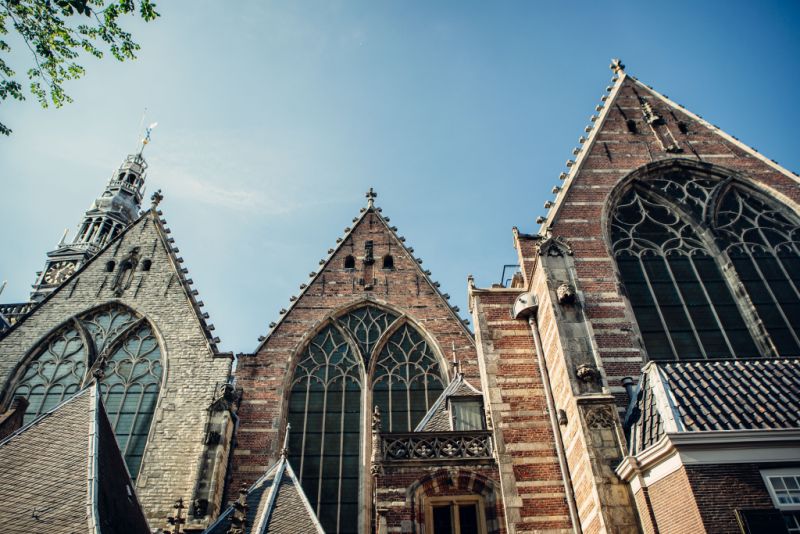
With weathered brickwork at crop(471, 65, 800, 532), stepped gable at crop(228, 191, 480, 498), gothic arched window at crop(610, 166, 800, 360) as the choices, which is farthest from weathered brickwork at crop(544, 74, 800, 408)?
stepped gable at crop(228, 191, 480, 498)

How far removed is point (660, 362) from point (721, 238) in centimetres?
582

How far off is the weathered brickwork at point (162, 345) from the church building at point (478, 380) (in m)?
0.06

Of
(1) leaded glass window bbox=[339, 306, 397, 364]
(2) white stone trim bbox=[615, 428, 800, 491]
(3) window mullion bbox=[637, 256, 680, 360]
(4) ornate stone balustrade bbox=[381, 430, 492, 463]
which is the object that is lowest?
(2) white stone trim bbox=[615, 428, 800, 491]

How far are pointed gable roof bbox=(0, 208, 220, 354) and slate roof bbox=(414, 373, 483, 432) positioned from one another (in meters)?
6.37

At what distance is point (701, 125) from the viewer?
1648cm

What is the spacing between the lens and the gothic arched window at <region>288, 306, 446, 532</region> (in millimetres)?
13586

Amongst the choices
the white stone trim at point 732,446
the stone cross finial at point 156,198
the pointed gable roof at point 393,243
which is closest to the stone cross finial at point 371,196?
the pointed gable roof at point 393,243

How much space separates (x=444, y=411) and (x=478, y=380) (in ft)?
7.77

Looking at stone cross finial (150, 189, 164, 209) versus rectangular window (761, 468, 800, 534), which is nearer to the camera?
rectangular window (761, 468, 800, 534)

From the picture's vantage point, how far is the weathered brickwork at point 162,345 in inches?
542

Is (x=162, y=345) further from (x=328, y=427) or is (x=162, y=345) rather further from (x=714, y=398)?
(x=714, y=398)

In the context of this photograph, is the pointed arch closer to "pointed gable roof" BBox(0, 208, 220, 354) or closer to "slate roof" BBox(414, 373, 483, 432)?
"slate roof" BBox(414, 373, 483, 432)

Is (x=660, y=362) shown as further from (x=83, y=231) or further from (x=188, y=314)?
(x=83, y=231)

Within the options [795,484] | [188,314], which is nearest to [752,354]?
[795,484]
